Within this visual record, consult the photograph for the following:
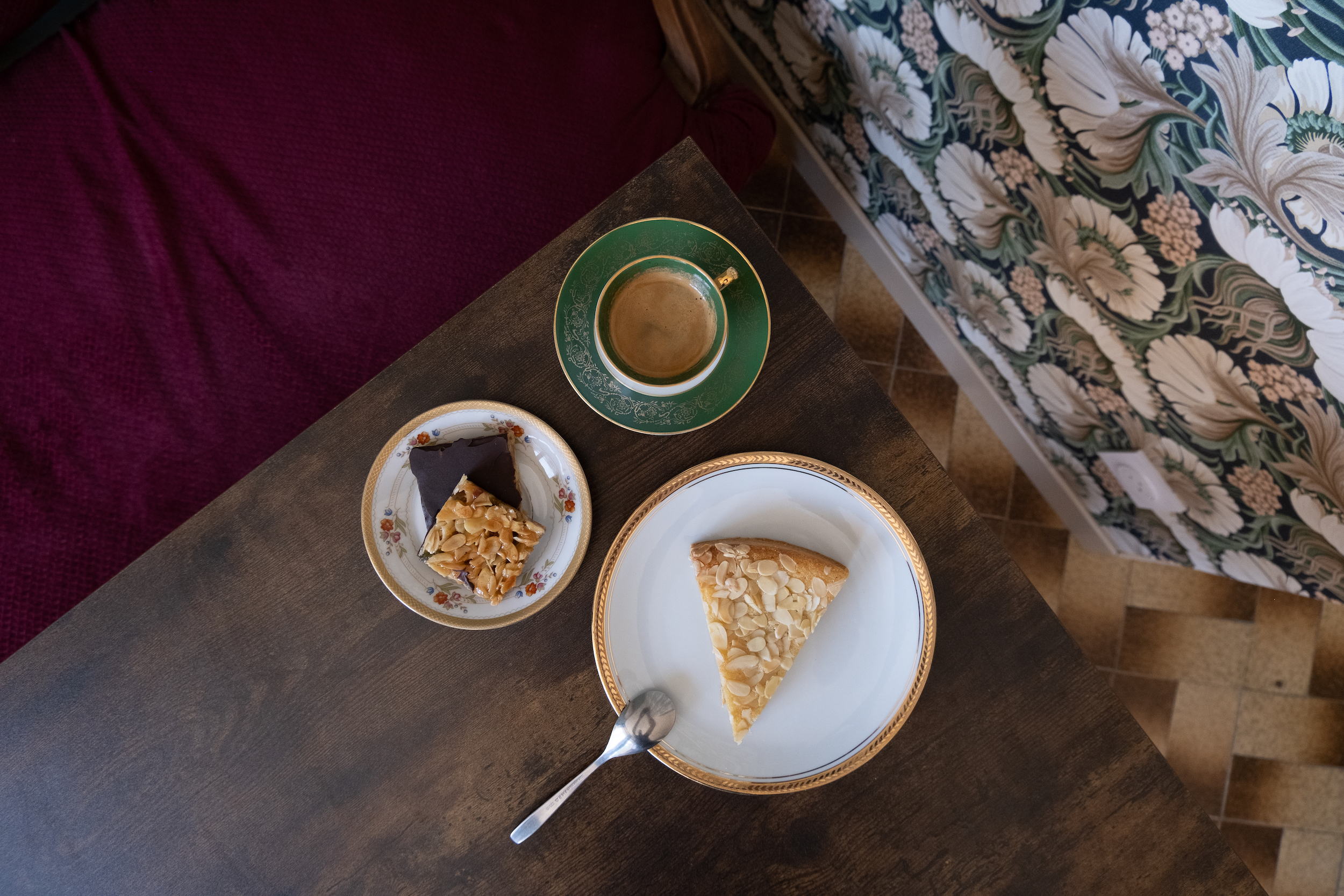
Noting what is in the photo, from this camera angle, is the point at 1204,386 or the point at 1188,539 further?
the point at 1188,539

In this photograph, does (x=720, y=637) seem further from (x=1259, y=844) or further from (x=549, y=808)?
(x=1259, y=844)

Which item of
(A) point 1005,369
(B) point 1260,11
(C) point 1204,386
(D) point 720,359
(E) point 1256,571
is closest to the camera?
(B) point 1260,11

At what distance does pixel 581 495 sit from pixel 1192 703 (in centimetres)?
155

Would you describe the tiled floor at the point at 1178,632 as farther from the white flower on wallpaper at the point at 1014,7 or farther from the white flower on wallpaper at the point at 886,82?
the white flower on wallpaper at the point at 1014,7

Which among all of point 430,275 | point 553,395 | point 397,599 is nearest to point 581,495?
point 553,395

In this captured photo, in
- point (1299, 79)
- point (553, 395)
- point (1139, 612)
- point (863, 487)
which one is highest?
point (553, 395)

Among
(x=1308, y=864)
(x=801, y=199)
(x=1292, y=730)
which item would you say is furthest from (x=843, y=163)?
(x=1308, y=864)

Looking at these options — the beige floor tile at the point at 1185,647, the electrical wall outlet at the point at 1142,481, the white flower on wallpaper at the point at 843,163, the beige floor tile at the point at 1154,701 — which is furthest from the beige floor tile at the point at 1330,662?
the white flower on wallpaper at the point at 843,163

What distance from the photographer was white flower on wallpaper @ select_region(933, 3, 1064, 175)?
0.95 m

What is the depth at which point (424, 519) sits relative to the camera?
2.97 ft

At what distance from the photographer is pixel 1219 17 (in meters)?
0.71

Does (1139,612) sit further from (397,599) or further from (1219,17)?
(397,599)

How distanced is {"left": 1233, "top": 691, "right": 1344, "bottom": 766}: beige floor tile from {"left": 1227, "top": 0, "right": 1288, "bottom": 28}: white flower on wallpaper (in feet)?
5.05

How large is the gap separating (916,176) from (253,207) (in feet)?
3.40
